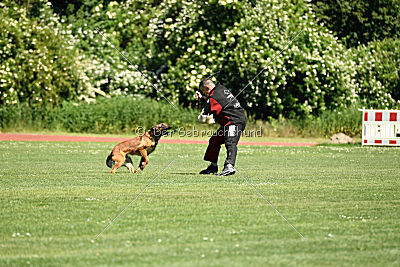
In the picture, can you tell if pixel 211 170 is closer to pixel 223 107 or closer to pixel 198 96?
pixel 223 107

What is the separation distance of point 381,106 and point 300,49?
4595 millimetres

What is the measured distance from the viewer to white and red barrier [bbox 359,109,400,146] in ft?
70.5

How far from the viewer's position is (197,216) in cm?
771

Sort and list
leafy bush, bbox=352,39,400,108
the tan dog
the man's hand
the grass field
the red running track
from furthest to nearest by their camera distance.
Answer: leafy bush, bbox=352,39,400,108 → the red running track → the tan dog → the man's hand → the grass field

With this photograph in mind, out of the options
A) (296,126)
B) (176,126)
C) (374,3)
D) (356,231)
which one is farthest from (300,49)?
(356,231)

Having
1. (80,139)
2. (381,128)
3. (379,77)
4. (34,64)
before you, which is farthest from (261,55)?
(34,64)

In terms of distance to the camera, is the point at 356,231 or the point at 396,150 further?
the point at 396,150

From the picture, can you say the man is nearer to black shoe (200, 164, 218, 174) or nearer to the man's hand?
the man's hand

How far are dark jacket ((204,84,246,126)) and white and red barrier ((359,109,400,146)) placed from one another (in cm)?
1067

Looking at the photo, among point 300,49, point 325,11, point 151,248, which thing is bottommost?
point 151,248

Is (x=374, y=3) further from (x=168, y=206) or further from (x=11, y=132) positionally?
(x=168, y=206)

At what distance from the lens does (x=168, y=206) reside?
8445 millimetres

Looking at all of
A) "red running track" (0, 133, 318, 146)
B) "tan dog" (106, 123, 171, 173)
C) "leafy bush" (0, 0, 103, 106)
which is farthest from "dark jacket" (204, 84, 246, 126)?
"leafy bush" (0, 0, 103, 106)

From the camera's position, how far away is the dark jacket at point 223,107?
12.0 metres
